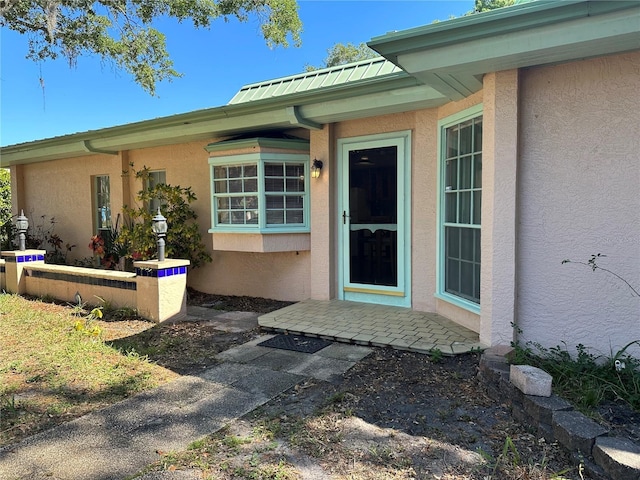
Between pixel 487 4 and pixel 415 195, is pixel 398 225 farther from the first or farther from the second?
pixel 487 4

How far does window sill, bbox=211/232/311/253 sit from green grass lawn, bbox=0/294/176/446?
2153 millimetres

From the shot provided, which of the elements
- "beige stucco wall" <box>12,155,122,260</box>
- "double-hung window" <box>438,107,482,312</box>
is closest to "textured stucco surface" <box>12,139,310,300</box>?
"beige stucco wall" <box>12,155,122,260</box>

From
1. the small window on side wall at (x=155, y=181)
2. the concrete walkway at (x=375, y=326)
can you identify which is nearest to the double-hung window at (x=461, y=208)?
the concrete walkway at (x=375, y=326)

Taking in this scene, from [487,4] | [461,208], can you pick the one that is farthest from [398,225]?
[487,4]

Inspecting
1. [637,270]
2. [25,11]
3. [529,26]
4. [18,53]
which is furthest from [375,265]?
[18,53]

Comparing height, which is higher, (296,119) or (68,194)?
(296,119)

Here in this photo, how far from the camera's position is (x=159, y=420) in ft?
9.40

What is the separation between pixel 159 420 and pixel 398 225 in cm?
378

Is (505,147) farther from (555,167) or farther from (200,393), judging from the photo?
(200,393)

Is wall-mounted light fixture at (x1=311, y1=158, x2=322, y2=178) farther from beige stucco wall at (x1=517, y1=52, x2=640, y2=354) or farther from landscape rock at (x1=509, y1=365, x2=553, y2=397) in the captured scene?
landscape rock at (x1=509, y1=365, x2=553, y2=397)

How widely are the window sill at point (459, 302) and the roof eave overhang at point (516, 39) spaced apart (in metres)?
2.34

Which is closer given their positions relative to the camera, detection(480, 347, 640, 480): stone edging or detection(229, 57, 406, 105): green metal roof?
detection(480, 347, 640, 480): stone edging

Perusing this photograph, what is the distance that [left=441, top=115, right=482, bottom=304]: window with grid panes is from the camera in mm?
4375

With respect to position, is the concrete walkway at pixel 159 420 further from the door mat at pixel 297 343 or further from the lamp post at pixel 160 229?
the lamp post at pixel 160 229
